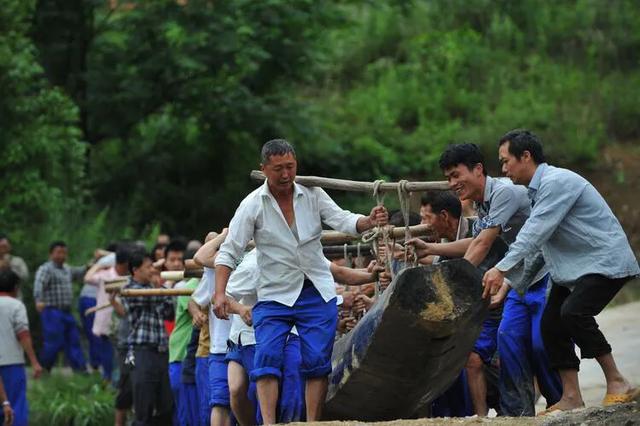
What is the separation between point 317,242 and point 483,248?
103cm

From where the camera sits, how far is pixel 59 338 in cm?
1911

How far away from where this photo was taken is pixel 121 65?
936 inches

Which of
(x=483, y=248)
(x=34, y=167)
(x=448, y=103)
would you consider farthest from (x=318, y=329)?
(x=448, y=103)

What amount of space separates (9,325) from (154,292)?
242 centimetres

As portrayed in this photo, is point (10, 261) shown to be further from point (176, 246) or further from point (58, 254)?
point (176, 246)

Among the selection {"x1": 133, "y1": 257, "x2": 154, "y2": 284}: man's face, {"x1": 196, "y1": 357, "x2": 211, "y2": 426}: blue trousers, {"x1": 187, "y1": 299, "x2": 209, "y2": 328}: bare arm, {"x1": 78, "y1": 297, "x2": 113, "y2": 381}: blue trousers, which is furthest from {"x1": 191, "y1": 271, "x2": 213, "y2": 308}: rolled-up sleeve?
{"x1": 78, "y1": 297, "x2": 113, "y2": 381}: blue trousers

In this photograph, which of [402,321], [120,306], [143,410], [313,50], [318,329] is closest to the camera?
[402,321]

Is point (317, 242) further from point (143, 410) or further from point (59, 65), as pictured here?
point (59, 65)

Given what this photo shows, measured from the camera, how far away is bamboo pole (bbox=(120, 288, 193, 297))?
481 inches

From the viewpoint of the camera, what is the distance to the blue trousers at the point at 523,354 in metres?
9.45

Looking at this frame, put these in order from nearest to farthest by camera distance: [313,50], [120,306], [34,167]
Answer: [120,306] < [34,167] < [313,50]

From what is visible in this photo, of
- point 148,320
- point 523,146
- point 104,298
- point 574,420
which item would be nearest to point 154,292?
point 148,320

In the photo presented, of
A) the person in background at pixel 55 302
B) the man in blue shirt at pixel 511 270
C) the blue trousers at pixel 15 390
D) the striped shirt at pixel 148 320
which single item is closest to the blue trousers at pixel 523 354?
the man in blue shirt at pixel 511 270

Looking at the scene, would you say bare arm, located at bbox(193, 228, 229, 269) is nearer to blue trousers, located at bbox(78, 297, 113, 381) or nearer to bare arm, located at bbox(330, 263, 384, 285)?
bare arm, located at bbox(330, 263, 384, 285)
